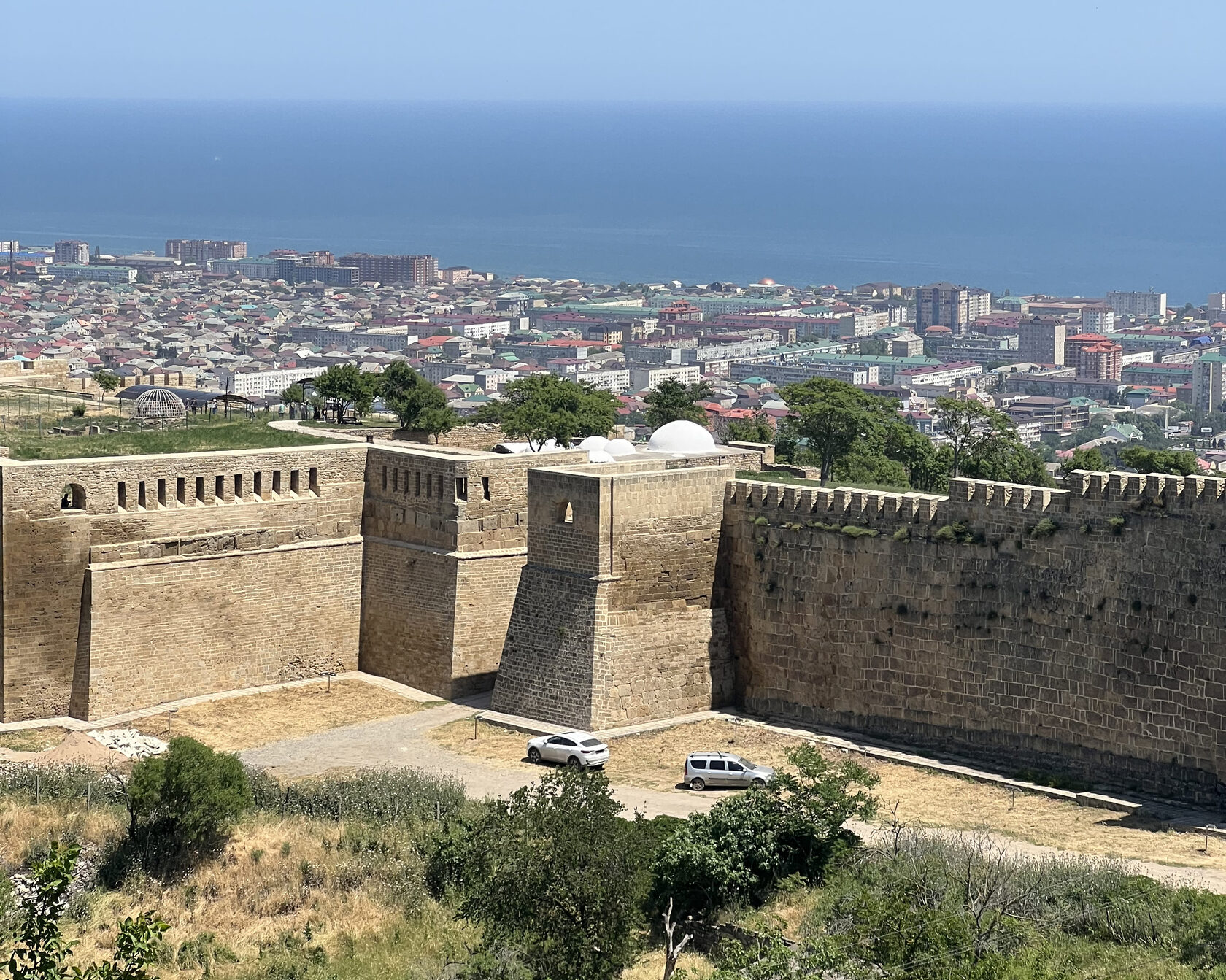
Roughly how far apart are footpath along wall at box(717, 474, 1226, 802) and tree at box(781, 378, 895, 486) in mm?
12477

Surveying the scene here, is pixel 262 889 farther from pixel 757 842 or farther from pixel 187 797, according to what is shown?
pixel 757 842

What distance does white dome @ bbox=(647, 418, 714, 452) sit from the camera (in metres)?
35.5

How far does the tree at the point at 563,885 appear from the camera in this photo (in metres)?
22.5

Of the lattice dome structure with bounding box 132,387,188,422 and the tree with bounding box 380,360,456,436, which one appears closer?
the lattice dome structure with bounding box 132,387,188,422

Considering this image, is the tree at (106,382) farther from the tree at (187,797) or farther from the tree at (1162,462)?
the tree at (1162,462)

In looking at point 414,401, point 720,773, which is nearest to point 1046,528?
point 720,773

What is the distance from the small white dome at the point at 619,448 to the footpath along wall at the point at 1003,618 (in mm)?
4217

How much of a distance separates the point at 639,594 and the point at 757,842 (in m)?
7.38

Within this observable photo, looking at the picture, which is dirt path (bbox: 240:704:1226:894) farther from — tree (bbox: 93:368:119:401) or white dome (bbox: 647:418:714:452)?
tree (bbox: 93:368:119:401)

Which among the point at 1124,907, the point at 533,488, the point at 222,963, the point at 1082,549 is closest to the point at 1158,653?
the point at 1082,549

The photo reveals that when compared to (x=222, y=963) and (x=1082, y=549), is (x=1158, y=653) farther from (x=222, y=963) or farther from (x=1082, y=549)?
(x=222, y=963)

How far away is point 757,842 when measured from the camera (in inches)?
970

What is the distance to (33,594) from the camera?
31.1 metres

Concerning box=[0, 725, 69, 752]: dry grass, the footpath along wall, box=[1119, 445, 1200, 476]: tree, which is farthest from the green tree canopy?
box=[0, 725, 69, 752]: dry grass
